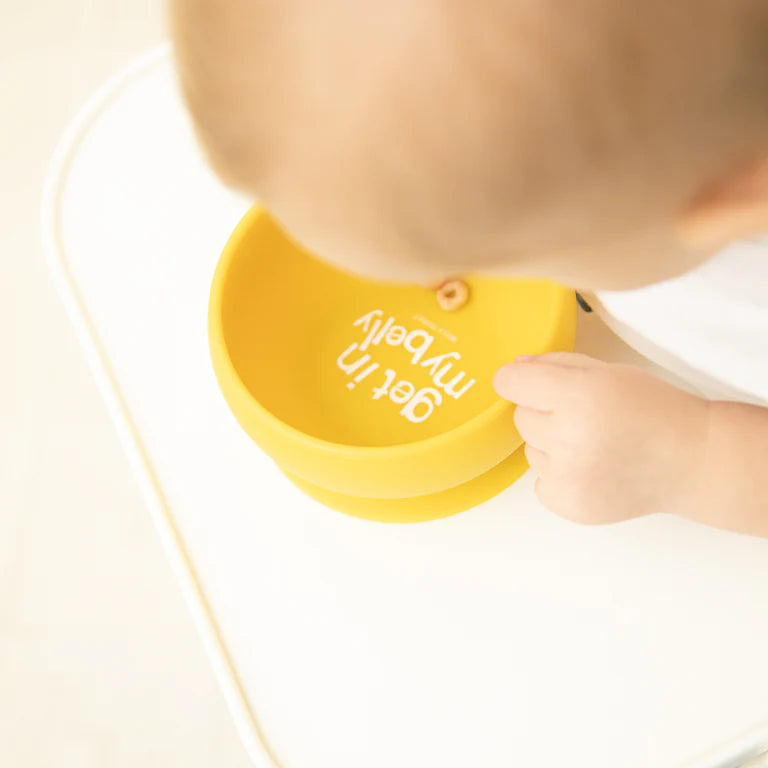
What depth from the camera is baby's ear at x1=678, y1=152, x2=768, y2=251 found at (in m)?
0.34

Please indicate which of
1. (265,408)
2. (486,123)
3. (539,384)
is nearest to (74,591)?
(265,408)

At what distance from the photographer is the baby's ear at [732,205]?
34 cm

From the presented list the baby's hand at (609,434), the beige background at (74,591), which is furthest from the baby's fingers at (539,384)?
the beige background at (74,591)

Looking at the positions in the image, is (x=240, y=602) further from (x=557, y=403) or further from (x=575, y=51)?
(x=575, y=51)

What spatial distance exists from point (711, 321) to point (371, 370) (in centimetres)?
24

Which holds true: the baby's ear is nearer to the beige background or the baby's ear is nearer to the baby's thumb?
the baby's thumb

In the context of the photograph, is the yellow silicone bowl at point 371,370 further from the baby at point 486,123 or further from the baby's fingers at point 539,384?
the baby at point 486,123

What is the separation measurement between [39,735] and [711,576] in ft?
1.69

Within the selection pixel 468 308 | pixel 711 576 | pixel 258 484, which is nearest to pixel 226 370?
pixel 258 484

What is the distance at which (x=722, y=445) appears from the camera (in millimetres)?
502

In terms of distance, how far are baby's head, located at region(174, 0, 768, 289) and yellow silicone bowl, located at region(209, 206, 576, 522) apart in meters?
0.20

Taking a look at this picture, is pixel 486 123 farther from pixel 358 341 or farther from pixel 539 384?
pixel 358 341

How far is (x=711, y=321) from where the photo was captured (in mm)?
536

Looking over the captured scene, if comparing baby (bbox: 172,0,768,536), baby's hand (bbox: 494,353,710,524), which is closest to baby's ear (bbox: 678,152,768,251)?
baby (bbox: 172,0,768,536)
